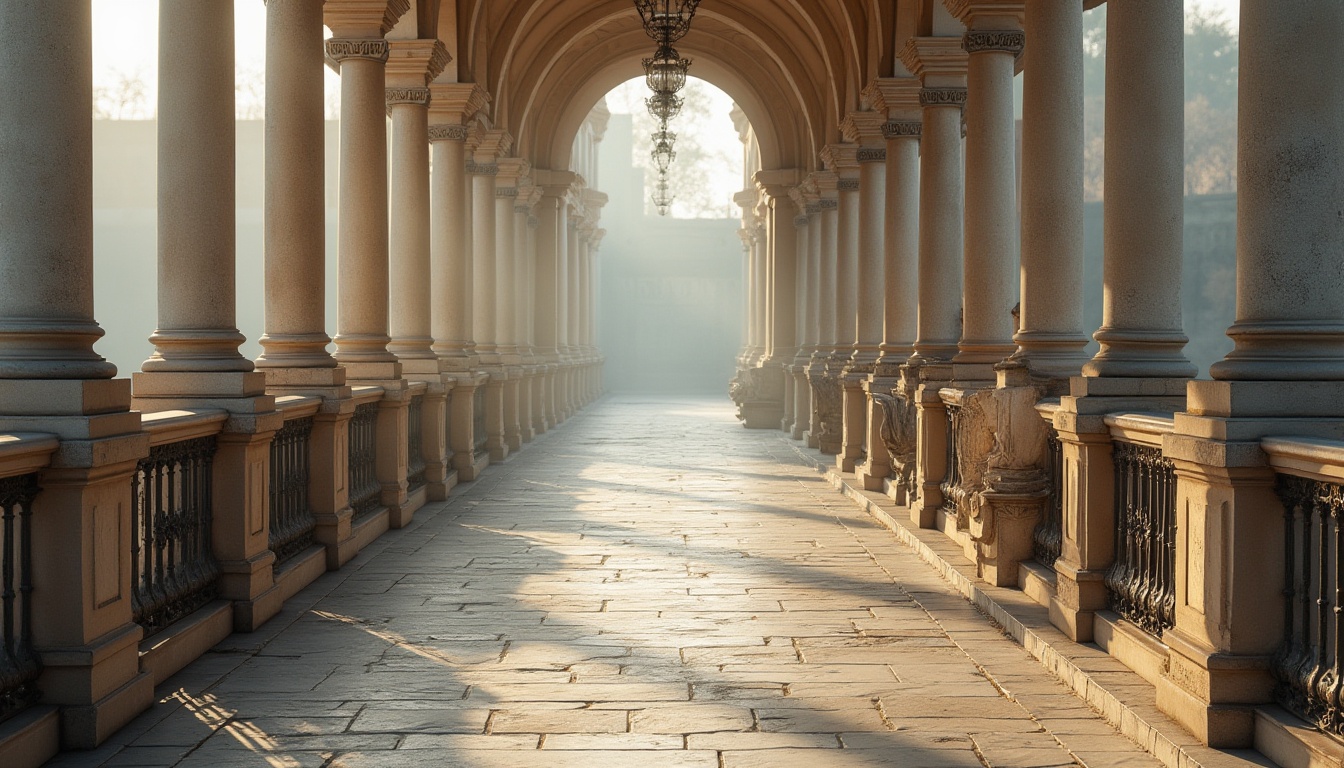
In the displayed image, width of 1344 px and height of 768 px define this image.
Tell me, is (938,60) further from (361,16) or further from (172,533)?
(172,533)

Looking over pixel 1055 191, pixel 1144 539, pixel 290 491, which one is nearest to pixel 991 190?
pixel 1055 191

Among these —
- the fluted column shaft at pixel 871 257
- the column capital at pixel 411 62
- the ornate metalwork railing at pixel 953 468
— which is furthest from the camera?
the fluted column shaft at pixel 871 257

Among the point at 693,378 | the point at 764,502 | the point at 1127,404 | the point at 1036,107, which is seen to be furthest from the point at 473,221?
the point at 693,378

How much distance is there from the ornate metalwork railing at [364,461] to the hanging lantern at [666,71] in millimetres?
6342

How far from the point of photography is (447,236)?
16203mm

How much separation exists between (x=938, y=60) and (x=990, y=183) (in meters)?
2.33

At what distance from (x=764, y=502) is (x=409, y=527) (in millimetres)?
3662

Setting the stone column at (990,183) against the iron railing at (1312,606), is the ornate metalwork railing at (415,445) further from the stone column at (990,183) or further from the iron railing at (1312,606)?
the iron railing at (1312,606)

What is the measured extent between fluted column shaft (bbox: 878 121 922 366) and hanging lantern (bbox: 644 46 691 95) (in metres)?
2.83

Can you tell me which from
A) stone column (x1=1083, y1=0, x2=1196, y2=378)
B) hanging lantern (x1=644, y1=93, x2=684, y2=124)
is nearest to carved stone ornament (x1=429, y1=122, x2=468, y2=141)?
hanging lantern (x1=644, y1=93, x2=684, y2=124)

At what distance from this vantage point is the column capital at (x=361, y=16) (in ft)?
37.7

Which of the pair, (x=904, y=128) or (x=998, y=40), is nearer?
(x=998, y=40)

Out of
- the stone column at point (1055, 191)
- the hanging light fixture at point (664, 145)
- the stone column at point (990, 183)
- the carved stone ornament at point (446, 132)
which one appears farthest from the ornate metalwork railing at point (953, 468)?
the hanging light fixture at point (664, 145)

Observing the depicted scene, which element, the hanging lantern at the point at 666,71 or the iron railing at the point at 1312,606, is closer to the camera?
the iron railing at the point at 1312,606
